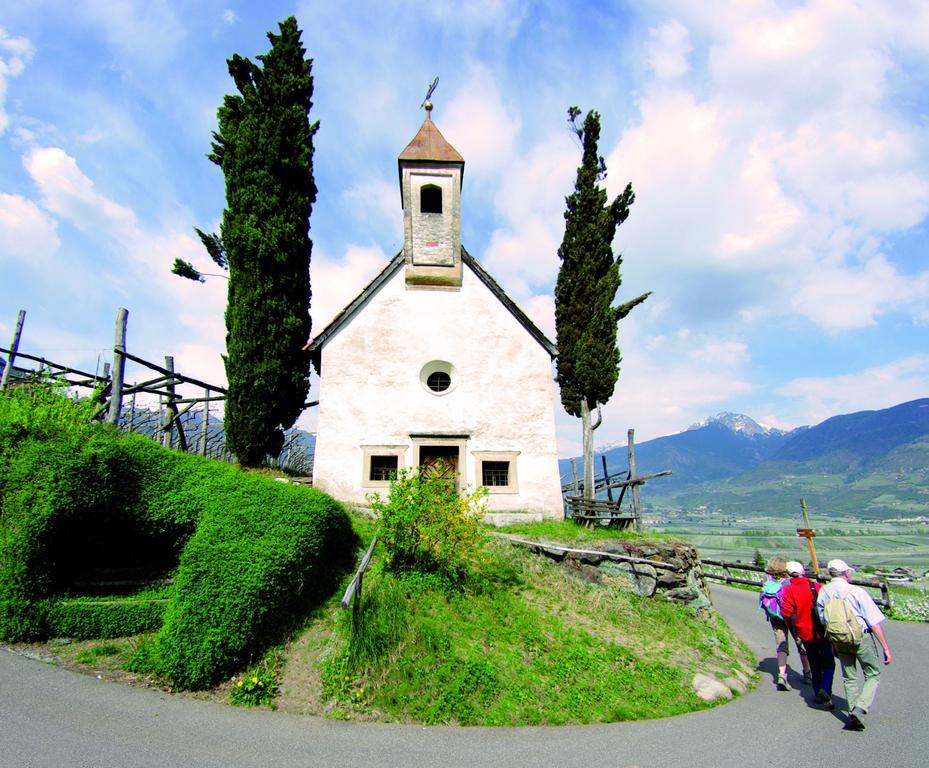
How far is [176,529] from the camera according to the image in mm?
8680

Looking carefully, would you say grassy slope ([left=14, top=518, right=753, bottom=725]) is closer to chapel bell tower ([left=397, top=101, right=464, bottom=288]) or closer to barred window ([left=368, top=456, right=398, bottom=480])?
barred window ([left=368, top=456, right=398, bottom=480])

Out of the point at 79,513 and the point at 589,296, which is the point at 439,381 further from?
the point at 79,513

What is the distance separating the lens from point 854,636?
702cm

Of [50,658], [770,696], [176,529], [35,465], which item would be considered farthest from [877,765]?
[35,465]

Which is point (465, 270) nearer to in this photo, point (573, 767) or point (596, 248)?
point (596, 248)

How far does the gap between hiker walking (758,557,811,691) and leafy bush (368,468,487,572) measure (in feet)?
18.0

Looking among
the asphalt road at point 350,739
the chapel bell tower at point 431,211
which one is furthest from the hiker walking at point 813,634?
the chapel bell tower at point 431,211

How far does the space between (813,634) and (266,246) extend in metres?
17.1

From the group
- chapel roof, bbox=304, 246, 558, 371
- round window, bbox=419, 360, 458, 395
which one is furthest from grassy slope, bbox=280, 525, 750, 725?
chapel roof, bbox=304, 246, 558, 371

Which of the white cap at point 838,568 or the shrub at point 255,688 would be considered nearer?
the shrub at point 255,688

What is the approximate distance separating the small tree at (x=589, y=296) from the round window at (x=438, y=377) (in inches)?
177

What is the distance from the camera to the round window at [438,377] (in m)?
16.8

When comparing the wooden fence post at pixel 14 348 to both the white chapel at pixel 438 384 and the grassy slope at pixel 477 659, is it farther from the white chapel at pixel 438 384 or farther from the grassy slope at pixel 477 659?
the grassy slope at pixel 477 659

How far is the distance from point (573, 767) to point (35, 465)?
8.76m
